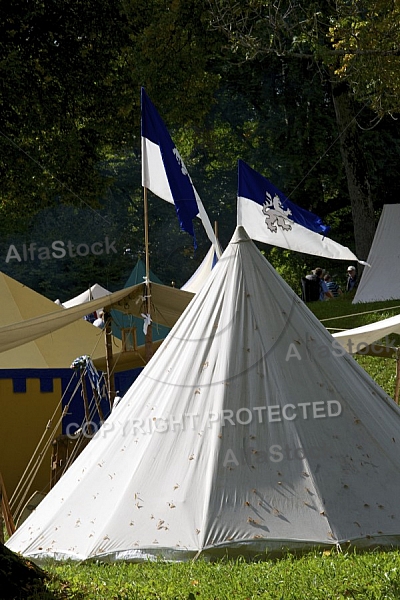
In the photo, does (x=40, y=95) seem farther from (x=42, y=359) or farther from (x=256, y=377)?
(x=256, y=377)

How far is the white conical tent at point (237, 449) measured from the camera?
5.75m

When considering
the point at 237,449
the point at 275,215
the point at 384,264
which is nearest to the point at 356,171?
the point at 384,264

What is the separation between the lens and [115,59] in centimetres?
1927

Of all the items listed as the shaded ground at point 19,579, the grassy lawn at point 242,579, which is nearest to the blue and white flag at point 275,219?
the grassy lawn at point 242,579

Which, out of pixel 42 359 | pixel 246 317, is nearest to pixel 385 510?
pixel 246 317

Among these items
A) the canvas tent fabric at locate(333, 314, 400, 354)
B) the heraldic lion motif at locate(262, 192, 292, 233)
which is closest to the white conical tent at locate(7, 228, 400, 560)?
the canvas tent fabric at locate(333, 314, 400, 354)

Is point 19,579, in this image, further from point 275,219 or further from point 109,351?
point 275,219

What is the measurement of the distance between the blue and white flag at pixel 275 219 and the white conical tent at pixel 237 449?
3072 mm

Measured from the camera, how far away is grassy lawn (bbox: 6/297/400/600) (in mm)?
4613

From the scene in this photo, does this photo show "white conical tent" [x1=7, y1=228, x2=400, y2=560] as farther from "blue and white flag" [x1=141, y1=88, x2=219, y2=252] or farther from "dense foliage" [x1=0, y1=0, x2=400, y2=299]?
"dense foliage" [x1=0, y1=0, x2=400, y2=299]

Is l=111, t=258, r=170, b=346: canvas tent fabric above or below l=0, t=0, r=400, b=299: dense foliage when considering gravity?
below

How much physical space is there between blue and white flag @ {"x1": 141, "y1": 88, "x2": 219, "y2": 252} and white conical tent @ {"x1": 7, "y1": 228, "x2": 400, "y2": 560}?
2.44 metres

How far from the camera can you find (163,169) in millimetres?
9328

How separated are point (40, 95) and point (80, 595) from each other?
1533 cm
